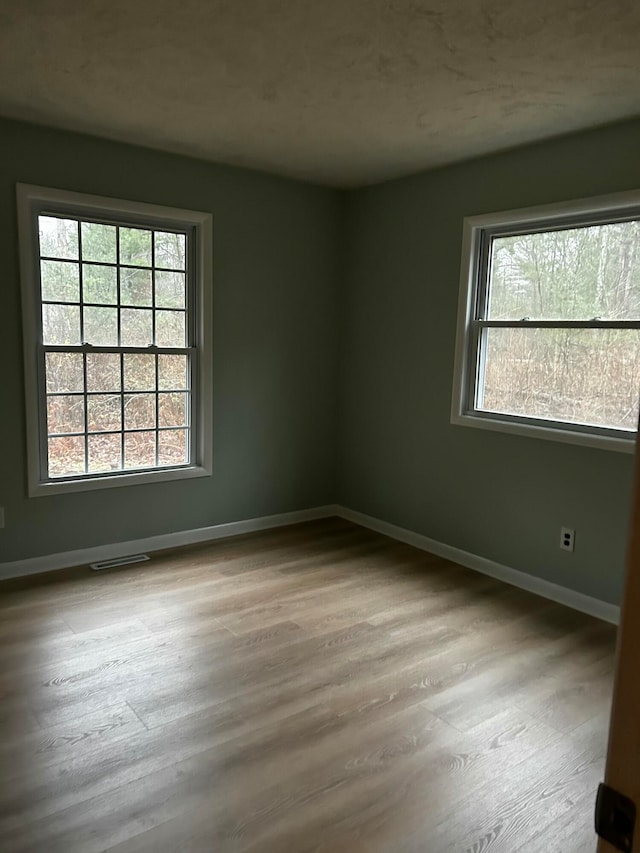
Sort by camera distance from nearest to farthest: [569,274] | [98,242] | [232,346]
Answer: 1. [569,274]
2. [98,242]
3. [232,346]

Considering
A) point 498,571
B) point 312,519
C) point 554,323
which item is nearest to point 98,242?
point 312,519

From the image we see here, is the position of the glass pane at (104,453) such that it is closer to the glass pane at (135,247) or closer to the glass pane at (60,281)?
the glass pane at (60,281)

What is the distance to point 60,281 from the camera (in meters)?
3.61

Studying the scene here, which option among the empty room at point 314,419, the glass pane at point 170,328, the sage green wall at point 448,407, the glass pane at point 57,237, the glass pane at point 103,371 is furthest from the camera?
the glass pane at point 170,328

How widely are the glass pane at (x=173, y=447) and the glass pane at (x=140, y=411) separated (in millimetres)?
124

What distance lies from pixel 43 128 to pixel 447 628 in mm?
3425

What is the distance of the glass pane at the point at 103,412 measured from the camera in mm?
3799

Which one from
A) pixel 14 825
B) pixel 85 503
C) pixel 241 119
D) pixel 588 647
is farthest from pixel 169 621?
pixel 241 119

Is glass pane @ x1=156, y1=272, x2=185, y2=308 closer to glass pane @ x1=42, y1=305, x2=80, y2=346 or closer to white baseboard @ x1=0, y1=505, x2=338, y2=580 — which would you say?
glass pane @ x1=42, y1=305, x2=80, y2=346

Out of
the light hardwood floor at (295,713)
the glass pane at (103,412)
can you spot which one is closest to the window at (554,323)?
the light hardwood floor at (295,713)

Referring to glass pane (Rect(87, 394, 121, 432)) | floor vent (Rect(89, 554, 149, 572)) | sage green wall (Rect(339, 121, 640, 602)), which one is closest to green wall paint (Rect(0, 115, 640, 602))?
sage green wall (Rect(339, 121, 640, 602))

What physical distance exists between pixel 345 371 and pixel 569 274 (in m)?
1.93

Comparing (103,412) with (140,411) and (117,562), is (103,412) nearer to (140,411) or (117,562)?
(140,411)

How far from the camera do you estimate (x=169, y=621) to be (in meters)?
3.14
